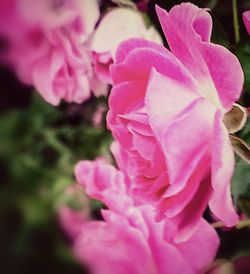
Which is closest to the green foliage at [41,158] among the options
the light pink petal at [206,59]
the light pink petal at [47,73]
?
the light pink petal at [47,73]

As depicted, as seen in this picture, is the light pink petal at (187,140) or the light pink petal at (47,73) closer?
the light pink petal at (187,140)

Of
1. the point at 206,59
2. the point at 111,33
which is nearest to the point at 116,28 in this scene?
the point at 111,33

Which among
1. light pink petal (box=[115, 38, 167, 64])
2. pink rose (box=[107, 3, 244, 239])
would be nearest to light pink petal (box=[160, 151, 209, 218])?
pink rose (box=[107, 3, 244, 239])

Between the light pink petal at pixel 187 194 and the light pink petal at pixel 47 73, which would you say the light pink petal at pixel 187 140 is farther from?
the light pink petal at pixel 47 73

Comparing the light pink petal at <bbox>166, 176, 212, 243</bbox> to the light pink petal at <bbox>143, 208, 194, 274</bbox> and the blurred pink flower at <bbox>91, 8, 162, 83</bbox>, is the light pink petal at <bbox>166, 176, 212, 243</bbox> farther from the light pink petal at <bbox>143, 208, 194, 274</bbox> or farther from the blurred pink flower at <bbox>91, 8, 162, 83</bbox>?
the blurred pink flower at <bbox>91, 8, 162, 83</bbox>

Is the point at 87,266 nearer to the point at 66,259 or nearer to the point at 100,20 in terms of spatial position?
the point at 66,259

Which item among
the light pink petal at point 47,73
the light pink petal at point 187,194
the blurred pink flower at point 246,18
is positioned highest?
the blurred pink flower at point 246,18
